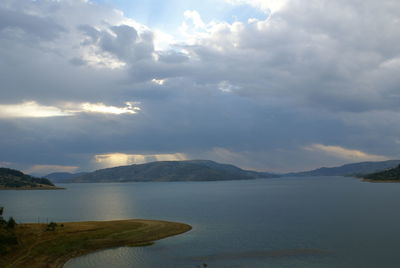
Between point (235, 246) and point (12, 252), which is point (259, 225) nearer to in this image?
point (235, 246)

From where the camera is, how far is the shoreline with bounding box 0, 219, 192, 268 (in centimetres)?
6922

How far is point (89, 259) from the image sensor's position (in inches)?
2795

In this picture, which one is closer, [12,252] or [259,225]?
[12,252]

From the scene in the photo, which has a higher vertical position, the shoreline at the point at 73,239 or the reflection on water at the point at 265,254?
the shoreline at the point at 73,239

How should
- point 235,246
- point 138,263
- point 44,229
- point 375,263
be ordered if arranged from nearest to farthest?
point 375,263 → point 138,263 → point 235,246 → point 44,229

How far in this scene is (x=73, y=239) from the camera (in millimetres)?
82000

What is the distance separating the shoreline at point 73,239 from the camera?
6922 centimetres

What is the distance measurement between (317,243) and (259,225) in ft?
104

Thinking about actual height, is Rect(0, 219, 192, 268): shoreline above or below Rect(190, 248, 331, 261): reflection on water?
above

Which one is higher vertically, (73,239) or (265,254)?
(73,239)

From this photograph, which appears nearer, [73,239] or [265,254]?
[265,254]

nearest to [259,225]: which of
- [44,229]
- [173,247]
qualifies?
[173,247]

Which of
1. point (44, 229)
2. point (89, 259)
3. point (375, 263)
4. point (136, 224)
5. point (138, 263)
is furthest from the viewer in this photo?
point (136, 224)

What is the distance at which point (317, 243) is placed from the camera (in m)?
79.8
